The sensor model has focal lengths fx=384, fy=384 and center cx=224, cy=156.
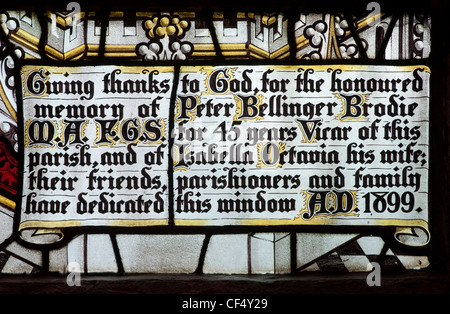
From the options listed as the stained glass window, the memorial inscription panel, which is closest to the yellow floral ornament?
the stained glass window

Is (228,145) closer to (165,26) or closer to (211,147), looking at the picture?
(211,147)

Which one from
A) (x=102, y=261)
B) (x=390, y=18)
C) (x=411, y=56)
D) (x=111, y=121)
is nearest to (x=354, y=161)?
(x=411, y=56)

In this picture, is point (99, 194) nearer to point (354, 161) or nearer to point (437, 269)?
point (354, 161)

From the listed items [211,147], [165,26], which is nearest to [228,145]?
[211,147]

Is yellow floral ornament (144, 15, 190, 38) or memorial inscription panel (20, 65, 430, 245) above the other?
yellow floral ornament (144, 15, 190, 38)

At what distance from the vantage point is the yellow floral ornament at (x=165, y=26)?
7.04 ft

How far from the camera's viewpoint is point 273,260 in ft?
7.04

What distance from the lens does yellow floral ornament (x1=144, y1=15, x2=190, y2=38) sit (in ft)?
7.04

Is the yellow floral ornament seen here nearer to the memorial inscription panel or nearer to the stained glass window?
the stained glass window

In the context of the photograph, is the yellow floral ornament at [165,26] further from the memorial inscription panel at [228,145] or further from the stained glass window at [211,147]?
the memorial inscription panel at [228,145]

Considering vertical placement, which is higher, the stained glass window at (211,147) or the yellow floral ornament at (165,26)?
the yellow floral ornament at (165,26)

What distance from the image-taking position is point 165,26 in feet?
7.06

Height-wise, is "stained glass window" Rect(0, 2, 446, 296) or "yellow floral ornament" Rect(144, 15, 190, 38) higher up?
"yellow floral ornament" Rect(144, 15, 190, 38)

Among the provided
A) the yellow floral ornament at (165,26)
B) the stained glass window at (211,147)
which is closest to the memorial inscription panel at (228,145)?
the stained glass window at (211,147)
